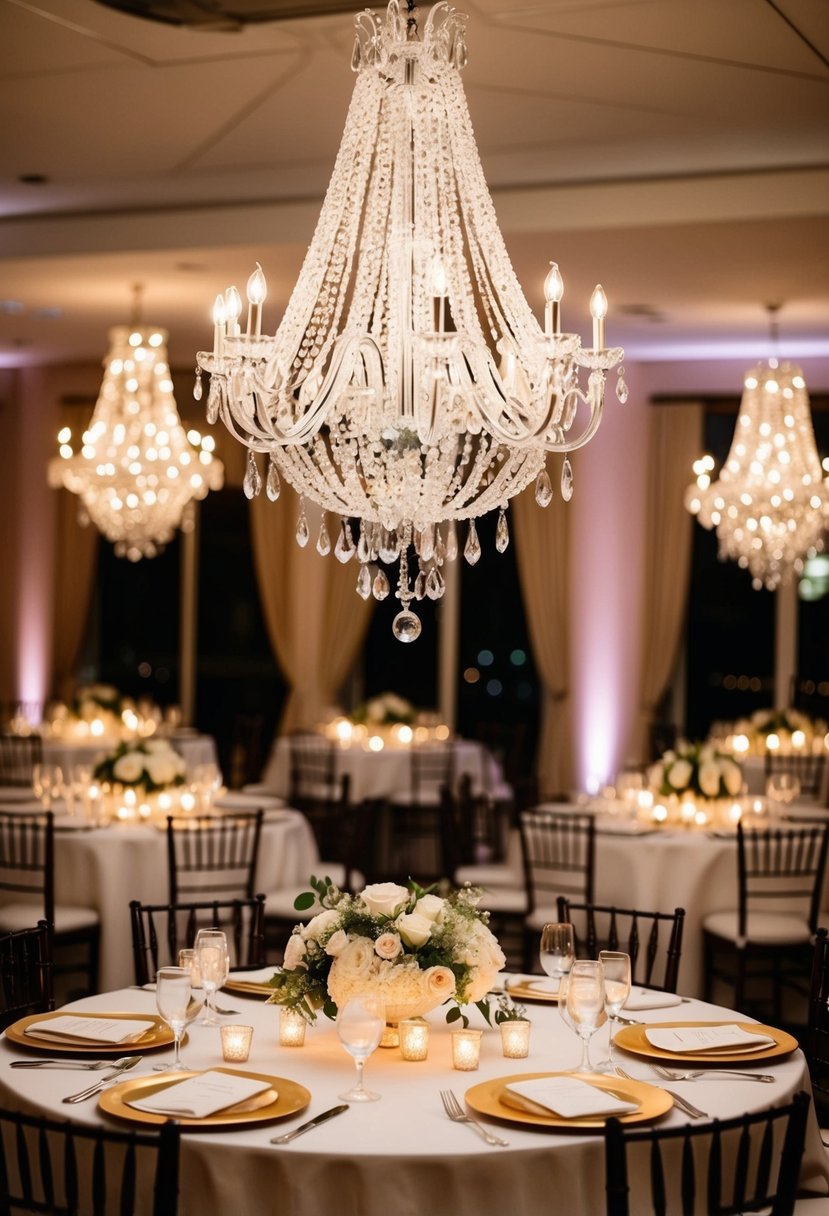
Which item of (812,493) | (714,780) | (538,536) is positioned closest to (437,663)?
(538,536)

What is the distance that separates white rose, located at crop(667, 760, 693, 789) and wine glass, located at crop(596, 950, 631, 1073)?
3890mm

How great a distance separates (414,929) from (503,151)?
534 centimetres

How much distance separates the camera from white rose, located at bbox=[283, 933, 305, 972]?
330cm

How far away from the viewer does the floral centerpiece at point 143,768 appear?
686 centimetres

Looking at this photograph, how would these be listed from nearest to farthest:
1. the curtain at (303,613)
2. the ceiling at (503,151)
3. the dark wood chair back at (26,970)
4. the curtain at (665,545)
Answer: the dark wood chair back at (26,970) < the ceiling at (503,151) < the curtain at (665,545) < the curtain at (303,613)

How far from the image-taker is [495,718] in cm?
1313

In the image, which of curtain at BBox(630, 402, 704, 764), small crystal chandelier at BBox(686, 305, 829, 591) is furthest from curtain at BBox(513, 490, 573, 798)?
small crystal chandelier at BBox(686, 305, 829, 591)

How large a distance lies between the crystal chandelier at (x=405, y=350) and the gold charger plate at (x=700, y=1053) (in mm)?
1138

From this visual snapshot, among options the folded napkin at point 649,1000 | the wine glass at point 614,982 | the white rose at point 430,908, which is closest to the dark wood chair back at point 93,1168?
the white rose at point 430,908

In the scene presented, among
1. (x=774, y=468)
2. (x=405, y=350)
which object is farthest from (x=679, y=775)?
(x=405, y=350)

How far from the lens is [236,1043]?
3.17 m

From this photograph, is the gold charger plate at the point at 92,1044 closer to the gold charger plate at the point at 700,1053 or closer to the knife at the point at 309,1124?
the knife at the point at 309,1124

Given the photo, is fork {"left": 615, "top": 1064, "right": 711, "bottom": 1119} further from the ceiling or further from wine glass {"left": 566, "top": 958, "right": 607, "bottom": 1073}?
the ceiling

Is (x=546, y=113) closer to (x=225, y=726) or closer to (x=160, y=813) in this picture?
(x=160, y=813)
